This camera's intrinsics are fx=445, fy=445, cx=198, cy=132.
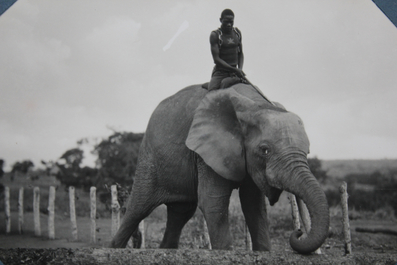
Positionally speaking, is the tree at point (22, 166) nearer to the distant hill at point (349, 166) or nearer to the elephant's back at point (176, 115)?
the elephant's back at point (176, 115)

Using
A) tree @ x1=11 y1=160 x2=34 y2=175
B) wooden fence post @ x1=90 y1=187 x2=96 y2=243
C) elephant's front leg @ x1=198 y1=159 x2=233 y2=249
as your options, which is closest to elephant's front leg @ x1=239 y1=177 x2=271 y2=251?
elephant's front leg @ x1=198 y1=159 x2=233 y2=249

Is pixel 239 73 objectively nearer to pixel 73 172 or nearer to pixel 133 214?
pixel 133 214

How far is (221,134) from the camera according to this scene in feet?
18.3

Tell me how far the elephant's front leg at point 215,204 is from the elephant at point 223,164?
0.01 meters

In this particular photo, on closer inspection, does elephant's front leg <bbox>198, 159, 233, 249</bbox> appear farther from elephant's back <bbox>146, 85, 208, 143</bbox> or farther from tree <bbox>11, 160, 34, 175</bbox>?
tree <bbox>11, 160, 34, 175</bbox>

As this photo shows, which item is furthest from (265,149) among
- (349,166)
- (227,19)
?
(349,166)

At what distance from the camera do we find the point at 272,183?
478 centimetres

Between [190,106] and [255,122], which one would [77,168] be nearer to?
[190,106]

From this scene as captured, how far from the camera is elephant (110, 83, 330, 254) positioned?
4.58 meters

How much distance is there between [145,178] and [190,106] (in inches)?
51.2

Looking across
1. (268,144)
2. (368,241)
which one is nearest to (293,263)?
(268,144)

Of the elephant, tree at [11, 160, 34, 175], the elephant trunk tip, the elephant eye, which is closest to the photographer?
the elephant trunk tip

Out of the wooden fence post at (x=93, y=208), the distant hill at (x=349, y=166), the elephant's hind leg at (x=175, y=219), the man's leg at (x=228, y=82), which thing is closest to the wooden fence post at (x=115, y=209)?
the wooden fence post at (x=93, y=208)

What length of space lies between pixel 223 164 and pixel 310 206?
1.40 meters
